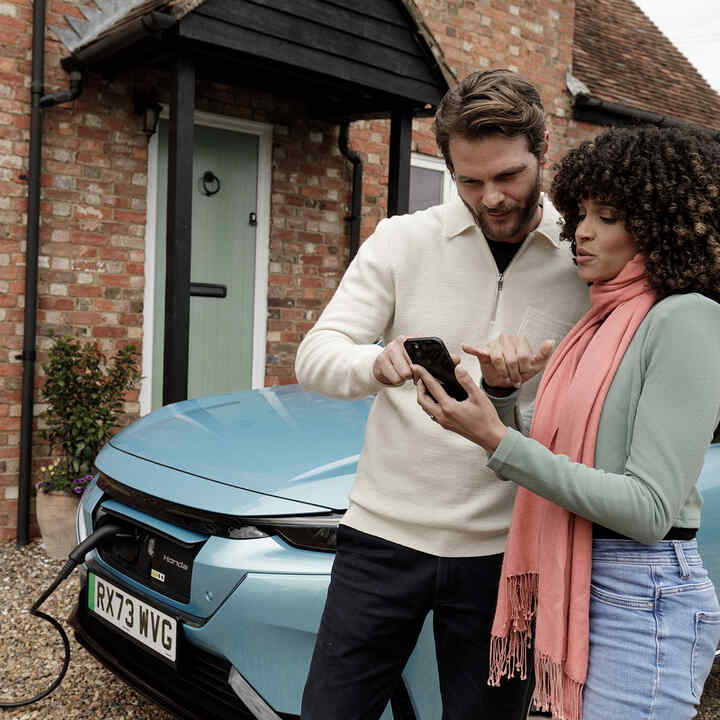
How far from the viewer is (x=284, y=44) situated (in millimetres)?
4754

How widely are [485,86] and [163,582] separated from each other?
65.0 inches

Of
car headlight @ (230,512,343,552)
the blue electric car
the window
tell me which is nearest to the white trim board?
the window

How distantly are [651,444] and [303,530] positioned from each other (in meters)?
1.18

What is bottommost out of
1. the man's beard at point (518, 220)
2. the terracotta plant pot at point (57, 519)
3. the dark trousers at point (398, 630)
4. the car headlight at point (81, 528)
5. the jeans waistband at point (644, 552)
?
the terracotta plant pot at point (57, 519)

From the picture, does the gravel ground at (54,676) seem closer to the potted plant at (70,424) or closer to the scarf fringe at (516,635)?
the potted plant at (70,424)

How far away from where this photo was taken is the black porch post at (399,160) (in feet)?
18.7

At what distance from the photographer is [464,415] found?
1.27 meters

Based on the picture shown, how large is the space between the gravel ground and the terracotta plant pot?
0.48m

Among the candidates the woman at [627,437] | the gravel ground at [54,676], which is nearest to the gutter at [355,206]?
the gravel ground at [54,676]

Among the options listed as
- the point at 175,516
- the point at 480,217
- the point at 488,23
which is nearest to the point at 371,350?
the point at 480,217

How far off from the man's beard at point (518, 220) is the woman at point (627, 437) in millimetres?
185

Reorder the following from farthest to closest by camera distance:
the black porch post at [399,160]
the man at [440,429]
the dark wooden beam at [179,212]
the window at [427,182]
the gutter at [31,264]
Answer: the window at [427,182] < the black porch post at [399,160] < the gutter at [31,264] < the dark wooden beam at [179,212] < the man at [440,429]

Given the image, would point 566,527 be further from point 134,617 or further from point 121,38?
point 121,38

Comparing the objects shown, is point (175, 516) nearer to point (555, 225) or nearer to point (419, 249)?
point (419, 249)
